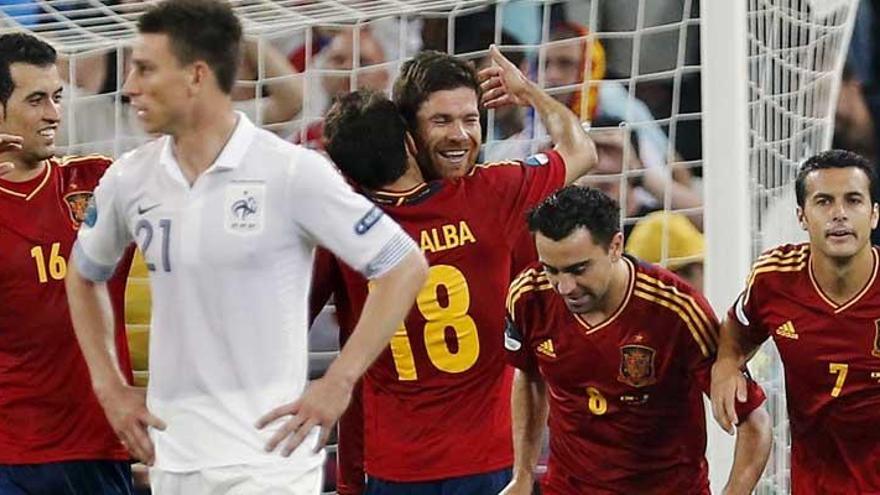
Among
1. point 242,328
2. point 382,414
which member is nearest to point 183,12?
point 242,328

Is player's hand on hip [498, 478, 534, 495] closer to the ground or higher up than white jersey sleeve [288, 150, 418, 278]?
closer to the ground

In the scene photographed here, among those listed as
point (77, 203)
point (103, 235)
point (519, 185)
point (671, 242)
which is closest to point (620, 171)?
point (671, 242)

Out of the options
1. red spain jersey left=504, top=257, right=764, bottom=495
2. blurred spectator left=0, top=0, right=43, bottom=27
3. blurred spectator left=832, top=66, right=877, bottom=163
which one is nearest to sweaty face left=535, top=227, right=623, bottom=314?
red spain jersey left=504, top=257, right=764, bottom=495

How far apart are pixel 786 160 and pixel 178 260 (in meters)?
2.88

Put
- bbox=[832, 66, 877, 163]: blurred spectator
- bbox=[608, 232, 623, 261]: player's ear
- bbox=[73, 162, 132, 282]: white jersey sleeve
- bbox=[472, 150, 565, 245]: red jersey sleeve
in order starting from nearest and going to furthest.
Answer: bbox=[73, 162, 132, 282]: white jersey sleeve
bbox=[608, 232, 623, 261]: player's ear
bbox=[472, 150, 565, 245]: red jersey sleeve
bbox=[832, 66, 877, 163]: blurred spectator

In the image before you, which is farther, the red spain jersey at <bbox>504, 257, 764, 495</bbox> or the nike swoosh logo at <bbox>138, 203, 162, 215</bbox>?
the red spain jersey at <bbox>504, 257, 764, 495</bbox>

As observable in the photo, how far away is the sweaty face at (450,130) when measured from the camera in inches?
185

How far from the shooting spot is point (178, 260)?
3.46 metres

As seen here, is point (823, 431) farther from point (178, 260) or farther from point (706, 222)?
point (178, 260)

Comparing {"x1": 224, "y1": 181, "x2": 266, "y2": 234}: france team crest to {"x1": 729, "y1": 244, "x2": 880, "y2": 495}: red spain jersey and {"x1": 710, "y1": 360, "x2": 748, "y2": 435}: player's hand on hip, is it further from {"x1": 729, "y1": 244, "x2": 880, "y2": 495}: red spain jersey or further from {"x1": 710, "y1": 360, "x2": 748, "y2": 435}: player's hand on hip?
{"x1": 729, "y1": 244, "x2": 880, "y2": 495}: red spain jersey

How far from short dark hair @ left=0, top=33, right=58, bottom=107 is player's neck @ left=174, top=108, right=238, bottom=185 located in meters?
1.39

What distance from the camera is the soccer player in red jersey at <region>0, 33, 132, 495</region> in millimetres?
4695

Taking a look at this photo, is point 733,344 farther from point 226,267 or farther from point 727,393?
point 226,267

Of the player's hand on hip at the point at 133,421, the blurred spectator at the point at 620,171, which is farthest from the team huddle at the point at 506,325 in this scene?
the blurred spectator at the point at 620,171
